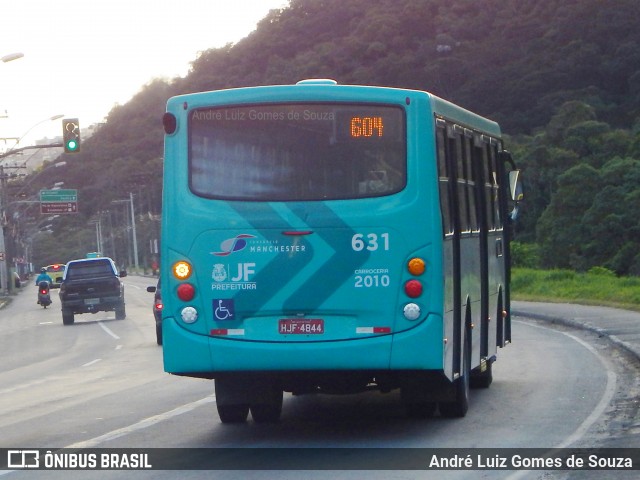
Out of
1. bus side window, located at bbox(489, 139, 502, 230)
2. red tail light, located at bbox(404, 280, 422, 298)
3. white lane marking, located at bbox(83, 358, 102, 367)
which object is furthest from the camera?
white lane marking, located at bbox(83, 358, 102, 367)

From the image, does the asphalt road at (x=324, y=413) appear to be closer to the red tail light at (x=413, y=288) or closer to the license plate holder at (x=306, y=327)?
the license plate holder at (x=306, y=327)

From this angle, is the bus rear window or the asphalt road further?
the asphalt road

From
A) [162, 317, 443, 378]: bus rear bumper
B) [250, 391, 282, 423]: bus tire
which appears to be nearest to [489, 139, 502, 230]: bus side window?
[250, 391, 282, 423]: bus tire

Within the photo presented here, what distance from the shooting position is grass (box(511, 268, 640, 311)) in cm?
3077

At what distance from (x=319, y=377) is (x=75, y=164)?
12154cm

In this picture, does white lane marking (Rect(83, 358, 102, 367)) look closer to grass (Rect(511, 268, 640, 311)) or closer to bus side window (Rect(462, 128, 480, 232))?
bus side window (Rect(462, 128, 480, 232))

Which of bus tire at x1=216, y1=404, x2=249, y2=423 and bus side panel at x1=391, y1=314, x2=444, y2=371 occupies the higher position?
bus side panel at x1=391, y1=314, x2=444, y2=371

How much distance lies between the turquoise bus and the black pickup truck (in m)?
27.6

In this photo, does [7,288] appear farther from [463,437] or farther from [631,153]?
[463,437]

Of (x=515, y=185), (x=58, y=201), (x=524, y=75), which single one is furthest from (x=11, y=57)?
(x=524, y=75)

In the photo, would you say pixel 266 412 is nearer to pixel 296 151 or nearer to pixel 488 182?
pixel 296 151

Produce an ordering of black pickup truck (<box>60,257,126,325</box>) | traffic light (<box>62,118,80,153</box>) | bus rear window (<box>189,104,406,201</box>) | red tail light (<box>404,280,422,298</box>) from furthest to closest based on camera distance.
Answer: black pickup truck (<box>60,257,126,325</box>) < traffic light (<box>62,118,80,153</box>) < bus rear window (<box>189,104,406,201</box>) < red tail light (<box>404,280,422,298</box>)

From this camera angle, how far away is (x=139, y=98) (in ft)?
412

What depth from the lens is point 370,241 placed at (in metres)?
10.2
